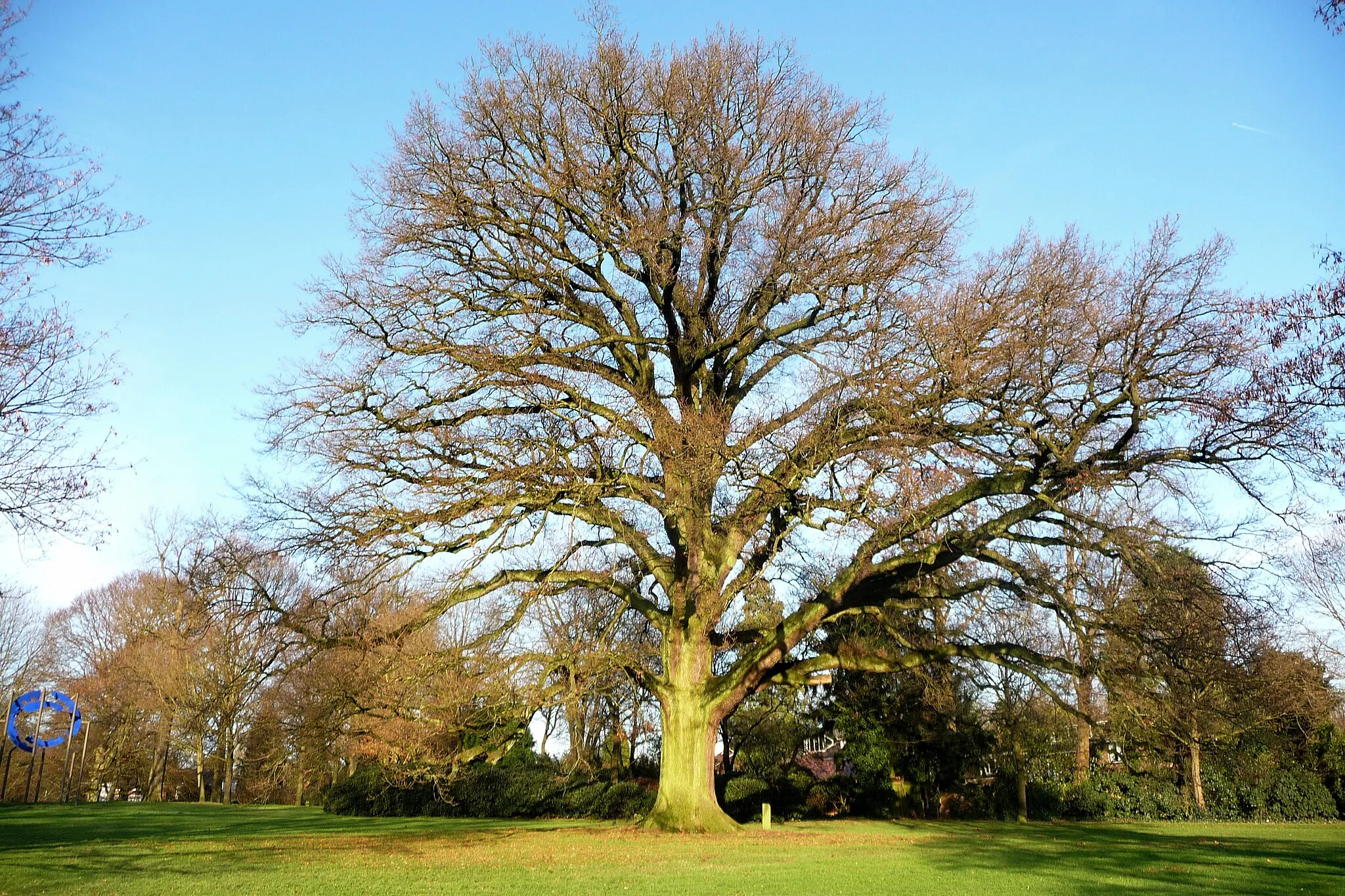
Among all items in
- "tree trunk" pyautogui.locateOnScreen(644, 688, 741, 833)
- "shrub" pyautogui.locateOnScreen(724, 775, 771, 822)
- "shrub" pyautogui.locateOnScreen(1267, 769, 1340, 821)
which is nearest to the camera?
"tree trunk" pyautogui.locateOnScreen(644, 688, 741, 833)

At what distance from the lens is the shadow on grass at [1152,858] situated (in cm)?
1127

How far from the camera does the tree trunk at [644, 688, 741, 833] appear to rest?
57.6ft

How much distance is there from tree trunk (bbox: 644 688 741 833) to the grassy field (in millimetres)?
812

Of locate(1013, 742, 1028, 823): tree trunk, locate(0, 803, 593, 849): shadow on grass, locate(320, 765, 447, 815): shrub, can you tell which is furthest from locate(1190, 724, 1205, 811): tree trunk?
locate(320, 765, 447, 815): shrub

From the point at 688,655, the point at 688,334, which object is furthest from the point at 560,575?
the point at 688,334

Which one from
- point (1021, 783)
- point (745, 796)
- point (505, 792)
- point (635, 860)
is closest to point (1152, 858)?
point (635, 860)

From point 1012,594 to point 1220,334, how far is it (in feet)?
19.8

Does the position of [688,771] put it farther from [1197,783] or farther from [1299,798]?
[1299,798]

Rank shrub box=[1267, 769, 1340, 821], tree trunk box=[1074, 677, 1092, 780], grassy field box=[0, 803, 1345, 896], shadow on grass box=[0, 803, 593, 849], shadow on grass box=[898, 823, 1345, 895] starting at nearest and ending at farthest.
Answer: grassy field box=[0, 803, 1345, 896]
shadow on grass box=[898, 823, 1345, 895]
shadow on grass box=[0, 803, 593, 849]
tree trunk box=[1074, 677, 1092, 780]
shrub box=[1267, 769, 1340, 821]

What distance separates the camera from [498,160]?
16.9 metres

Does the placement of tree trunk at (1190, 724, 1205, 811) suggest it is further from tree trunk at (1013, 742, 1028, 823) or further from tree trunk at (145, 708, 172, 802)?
tree trunk at (145, 708, 172, 802)

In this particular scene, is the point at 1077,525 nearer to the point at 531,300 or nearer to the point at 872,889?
the point at 872,889

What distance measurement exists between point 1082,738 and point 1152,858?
15460mm

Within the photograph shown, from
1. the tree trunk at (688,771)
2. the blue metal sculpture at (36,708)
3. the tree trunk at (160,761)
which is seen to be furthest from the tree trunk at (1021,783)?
the tree trunk at (160,761)
